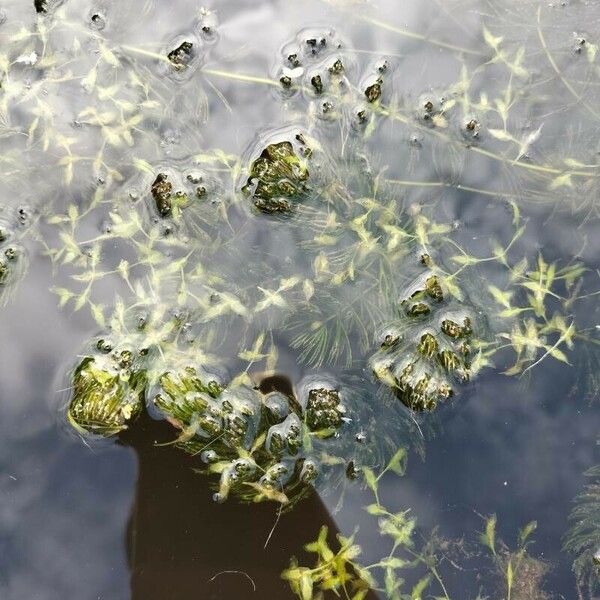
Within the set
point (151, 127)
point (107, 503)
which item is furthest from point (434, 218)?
point (107, 503)

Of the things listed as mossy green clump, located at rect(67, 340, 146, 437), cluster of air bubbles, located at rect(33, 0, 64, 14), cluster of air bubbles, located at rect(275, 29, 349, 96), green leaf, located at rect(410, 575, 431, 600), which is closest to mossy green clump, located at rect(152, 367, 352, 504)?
mossy green clump, located at rect(67, 340, 146, 437)

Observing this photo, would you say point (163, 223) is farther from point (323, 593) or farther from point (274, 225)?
point (323, 593)

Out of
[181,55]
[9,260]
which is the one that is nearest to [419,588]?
[9,260]

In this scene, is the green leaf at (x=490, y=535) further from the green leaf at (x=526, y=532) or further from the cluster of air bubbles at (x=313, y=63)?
the cluster of air bubbles at (x=313, y=63)

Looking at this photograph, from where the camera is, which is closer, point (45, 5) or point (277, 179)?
point (277, 179)

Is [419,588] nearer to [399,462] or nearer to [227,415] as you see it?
[399,462]

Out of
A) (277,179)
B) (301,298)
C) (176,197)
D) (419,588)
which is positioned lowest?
(419,588)

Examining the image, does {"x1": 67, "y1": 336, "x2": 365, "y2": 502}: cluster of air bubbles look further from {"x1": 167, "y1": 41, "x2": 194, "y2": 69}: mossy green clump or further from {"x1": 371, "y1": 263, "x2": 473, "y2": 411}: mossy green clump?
{"x1": 167, "y1": 41, "x2": 194, "y2": 69}: mossy green clump
